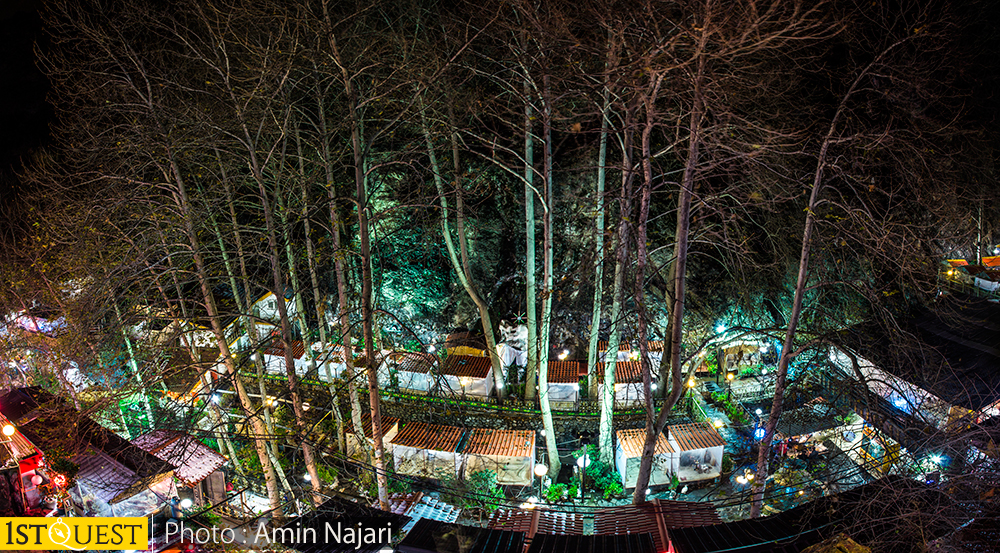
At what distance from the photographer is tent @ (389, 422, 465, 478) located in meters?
12.9

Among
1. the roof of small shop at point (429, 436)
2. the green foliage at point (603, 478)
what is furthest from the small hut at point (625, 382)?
the roof of small shop at point (429, 436)

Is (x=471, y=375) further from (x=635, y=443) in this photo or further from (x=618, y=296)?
(x=618, y=296)

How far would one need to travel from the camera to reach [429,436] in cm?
1353

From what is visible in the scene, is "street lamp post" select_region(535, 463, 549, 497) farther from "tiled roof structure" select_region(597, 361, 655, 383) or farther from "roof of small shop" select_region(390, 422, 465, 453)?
"tiled roof structure" select_region(597, 361, 655, 383)

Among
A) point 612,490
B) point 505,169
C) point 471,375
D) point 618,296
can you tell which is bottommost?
point 612,490

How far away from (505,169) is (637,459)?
333 inches

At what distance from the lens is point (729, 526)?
23.5 ft

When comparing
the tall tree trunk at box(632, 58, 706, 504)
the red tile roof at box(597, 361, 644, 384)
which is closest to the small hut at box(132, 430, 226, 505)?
the tall tree trunk at box(632, 58, 706, 504)

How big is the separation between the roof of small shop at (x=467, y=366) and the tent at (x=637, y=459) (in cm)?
501

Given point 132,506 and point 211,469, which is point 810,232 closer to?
point 211,469

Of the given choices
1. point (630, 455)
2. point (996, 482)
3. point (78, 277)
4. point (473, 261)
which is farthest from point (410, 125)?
point (996, 482)

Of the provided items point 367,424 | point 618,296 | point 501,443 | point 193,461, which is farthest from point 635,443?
→ point 193,461

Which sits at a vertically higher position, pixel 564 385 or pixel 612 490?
pixel 564 385

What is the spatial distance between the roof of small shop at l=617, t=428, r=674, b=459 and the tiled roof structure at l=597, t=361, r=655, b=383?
2674mm
